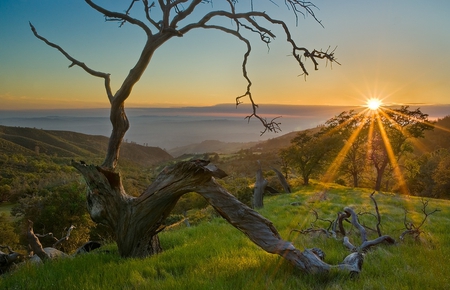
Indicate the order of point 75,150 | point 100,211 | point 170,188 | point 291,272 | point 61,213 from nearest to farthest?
point 291,272 < point 170,188 < point 100,211 < point 61,213 < point 75,150

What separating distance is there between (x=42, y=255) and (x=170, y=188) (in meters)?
3.88

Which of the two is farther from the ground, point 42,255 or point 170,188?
point 170,188

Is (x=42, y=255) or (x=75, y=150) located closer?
(x=42, y=255)

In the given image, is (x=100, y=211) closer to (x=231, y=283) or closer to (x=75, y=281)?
(x=75, y=281)

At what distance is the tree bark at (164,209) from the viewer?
4312 millimetres

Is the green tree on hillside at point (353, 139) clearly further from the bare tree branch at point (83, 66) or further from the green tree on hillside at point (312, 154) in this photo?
the bare tree branch at point (83, 66)

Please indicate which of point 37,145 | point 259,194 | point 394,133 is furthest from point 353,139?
point 37,145

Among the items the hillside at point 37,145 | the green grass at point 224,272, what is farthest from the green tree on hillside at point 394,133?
the hillside at point 37,145

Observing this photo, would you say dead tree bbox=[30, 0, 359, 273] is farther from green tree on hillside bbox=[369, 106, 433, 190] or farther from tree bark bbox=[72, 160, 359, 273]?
green tree on hillside bbox=[369, 106, 433, 190]

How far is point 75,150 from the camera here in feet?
535

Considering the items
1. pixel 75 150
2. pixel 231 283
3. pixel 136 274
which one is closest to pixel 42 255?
pixel 136 274

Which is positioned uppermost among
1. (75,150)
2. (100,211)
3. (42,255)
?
(100,211)

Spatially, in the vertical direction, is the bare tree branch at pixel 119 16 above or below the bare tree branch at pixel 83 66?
above

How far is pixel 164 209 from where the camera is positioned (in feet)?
17.4
